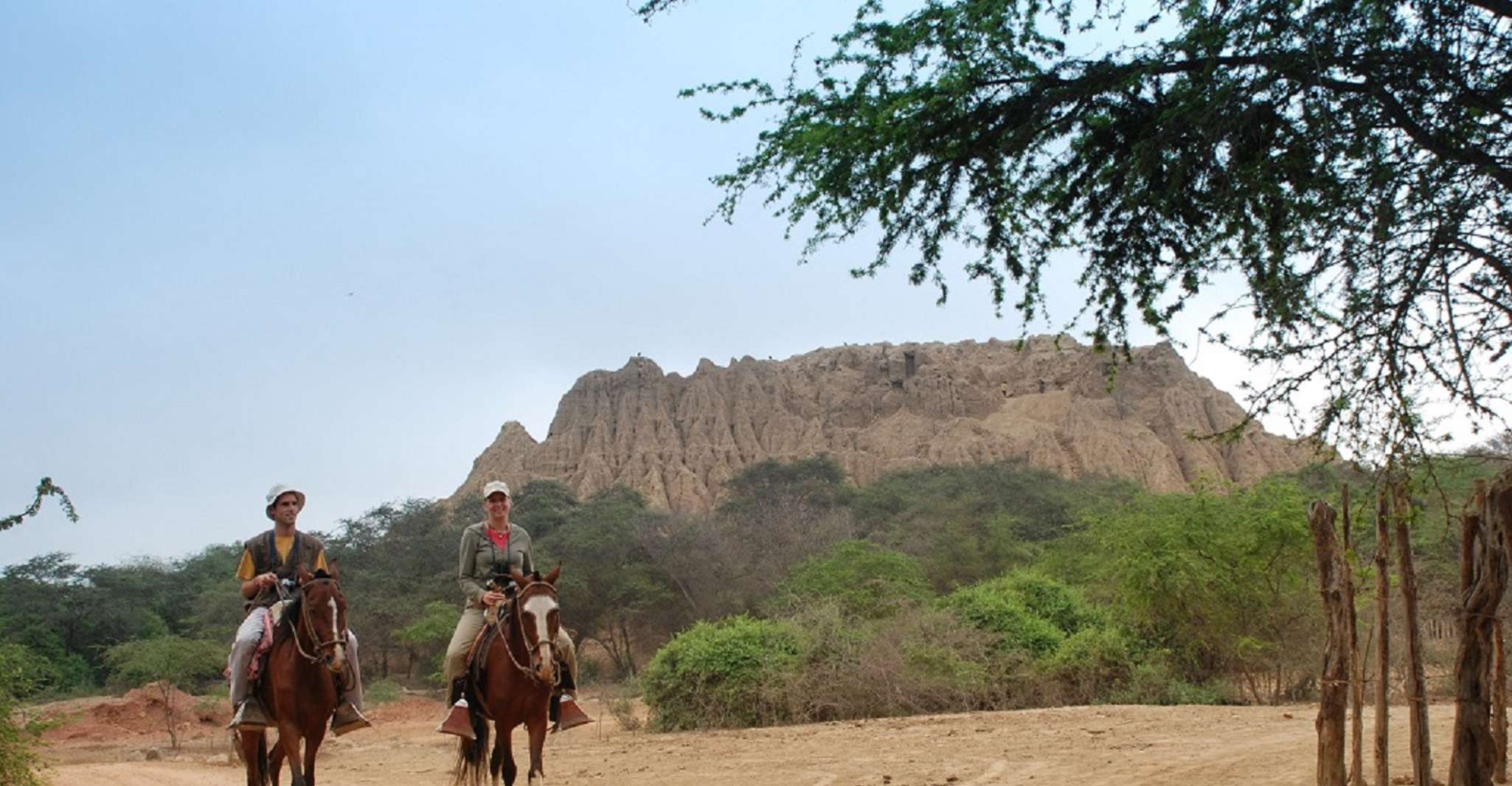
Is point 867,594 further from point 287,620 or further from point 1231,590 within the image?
point 287,620

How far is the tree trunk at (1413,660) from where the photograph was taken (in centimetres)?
767

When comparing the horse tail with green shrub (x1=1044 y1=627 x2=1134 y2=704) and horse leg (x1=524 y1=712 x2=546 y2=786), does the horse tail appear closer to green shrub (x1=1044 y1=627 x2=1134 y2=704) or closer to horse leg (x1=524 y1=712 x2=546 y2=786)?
horse leg (x1=524 y1=712 x2=546 y2=786)

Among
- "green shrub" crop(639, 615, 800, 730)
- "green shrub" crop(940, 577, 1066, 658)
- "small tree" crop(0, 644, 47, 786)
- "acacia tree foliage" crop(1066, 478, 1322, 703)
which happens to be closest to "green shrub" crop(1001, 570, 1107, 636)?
"green shrub" crop(940, 577, 1066, 658)

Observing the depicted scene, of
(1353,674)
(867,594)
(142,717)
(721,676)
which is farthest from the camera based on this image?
(142,717)

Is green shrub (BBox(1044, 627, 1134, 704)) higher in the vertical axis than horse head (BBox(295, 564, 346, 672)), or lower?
lower

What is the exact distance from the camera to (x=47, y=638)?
40844mm

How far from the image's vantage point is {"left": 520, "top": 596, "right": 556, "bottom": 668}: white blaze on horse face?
862cm

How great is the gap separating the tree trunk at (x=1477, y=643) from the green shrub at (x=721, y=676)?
12070 mm

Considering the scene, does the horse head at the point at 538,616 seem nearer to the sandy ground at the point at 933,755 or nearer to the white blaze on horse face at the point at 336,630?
the white blaze on horse face at the point at 336,630

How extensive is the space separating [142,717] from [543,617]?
77.2ft

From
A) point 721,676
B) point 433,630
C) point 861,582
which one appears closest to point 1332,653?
point 721,676

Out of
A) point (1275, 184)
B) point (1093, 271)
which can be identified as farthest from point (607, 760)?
point (1275, 184)

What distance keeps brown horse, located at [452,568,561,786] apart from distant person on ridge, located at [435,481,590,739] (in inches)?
4.9

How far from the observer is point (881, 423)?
8600 cm
